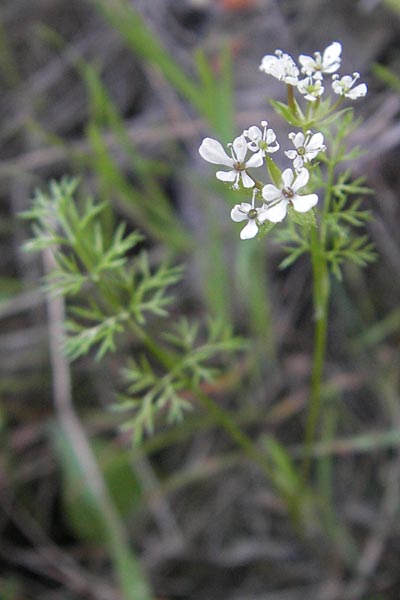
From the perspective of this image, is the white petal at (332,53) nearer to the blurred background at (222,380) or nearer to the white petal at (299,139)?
the white petal at (299,139)

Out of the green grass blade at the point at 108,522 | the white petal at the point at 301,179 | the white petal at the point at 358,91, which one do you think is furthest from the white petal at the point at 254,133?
the green grass blade at the point at 108,522

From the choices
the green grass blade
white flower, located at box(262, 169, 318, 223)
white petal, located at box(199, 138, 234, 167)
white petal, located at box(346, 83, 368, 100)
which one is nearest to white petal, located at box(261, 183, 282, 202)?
white flower, located at box(262, 169, 318, 223)

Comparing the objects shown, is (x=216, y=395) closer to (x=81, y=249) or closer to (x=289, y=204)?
(x=81, y=249)

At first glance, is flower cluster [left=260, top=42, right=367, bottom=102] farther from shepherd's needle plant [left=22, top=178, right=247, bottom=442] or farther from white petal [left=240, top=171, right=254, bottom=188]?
shepherd's needle plant [left=22, top=178, right=247, bottom=442]

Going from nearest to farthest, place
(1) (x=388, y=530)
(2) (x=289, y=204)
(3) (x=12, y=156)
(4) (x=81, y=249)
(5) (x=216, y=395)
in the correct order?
(2) (x=289, y=204) < (4) (x=81, y=249) < (1) (x=388, y=530) < (5) (x=216, y=395) < (3) (x=12, y=156)

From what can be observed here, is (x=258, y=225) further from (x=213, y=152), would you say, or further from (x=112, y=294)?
(x=112, y=294)

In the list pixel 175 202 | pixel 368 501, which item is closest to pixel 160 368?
pixel 175 202
